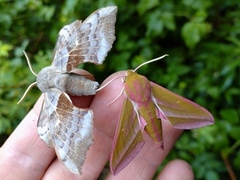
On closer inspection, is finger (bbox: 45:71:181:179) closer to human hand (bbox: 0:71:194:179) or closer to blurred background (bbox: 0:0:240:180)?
human hand (bbox: 0:71:194:179)

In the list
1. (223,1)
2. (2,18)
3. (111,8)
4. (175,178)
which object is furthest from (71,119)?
(223,1)

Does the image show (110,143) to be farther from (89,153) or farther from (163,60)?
(163,60)

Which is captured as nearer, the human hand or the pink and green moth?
the pink and green moth

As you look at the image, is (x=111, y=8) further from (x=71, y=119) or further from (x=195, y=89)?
(x=195, y=89)

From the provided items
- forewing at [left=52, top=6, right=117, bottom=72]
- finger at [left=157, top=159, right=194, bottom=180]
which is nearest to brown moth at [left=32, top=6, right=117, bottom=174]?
forewing at [left=52, top=6, right=117, bottom=72]

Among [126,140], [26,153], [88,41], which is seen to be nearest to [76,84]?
[88,41]
